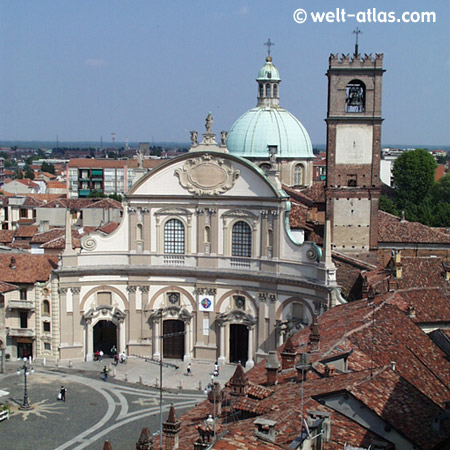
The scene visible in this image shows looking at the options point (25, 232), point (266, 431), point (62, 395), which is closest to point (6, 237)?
point (25, 232)

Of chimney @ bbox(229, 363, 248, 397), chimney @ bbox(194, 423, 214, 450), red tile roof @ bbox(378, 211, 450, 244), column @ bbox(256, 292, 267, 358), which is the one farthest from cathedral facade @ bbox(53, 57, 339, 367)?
chimney @ bbox(194, 423, 214, 450)

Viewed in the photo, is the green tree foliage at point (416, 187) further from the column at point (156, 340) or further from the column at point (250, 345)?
the column at point (156, 340)

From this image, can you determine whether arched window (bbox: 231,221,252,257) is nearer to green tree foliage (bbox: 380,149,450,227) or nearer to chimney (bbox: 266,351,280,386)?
chimney (bbox: 266,351,280,386)

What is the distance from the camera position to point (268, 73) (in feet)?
241

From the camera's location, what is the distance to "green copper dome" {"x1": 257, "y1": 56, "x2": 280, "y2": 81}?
73.2 m

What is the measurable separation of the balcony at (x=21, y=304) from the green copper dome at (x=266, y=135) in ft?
82.6

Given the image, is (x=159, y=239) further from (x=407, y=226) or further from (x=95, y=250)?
(x=407, y=226)

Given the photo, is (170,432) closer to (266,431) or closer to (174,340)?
(266,431)

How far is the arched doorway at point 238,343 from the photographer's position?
5181 centimetres

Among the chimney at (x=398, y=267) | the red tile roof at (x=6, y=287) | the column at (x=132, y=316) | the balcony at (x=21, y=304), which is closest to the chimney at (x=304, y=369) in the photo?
the chimney at (x=398, y=267)

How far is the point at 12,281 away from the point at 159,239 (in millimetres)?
9837

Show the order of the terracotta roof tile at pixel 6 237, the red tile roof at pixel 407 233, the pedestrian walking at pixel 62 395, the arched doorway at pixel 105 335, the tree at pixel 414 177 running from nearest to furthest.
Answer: the pedestrian walking at pixel 62 395
the arched doorway at pixel 105 335
the red tile roof at pixel 407 233
the terracotta roof tile at pixel 6 237
the tree at pixel 414 177

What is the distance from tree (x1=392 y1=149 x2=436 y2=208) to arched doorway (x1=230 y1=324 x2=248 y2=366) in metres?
Result: 52.1

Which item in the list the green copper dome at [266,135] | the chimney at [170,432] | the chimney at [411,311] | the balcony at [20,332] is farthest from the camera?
the green copper dome at [266,135]
